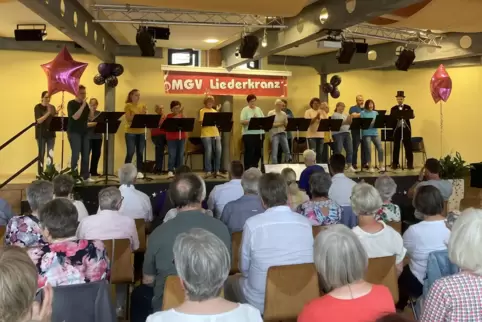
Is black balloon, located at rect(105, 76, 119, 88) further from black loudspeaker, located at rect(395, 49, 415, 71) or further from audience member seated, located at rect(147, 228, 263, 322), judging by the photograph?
audience member seated, located at rect(147, 228, 263, 322)

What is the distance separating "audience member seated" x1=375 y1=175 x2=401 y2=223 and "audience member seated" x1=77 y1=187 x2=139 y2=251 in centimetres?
198

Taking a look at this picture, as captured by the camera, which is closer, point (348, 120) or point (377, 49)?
point (348, 120)

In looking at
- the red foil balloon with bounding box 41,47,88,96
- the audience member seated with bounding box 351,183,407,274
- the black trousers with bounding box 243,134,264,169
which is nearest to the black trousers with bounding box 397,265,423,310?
the audience member seated with bounding box 351,183,407,274

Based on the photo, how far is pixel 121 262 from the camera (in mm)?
3387

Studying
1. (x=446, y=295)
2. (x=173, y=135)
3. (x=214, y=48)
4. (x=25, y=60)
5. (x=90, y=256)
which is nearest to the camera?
(x=446, y=295)

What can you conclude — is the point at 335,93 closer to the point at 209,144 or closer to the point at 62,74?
the point at 209,144

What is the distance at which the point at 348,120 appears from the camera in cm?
997

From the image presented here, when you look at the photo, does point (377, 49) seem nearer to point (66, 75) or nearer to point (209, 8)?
point (209, 8)

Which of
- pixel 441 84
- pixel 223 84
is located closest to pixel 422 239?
pixel 441 84

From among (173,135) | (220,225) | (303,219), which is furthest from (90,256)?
(173,135)

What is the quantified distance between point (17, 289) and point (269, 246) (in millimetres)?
1765

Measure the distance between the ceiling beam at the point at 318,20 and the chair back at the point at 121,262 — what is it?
4.18 metres

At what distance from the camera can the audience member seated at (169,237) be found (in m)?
2.80

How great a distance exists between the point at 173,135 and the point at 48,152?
2.34m
